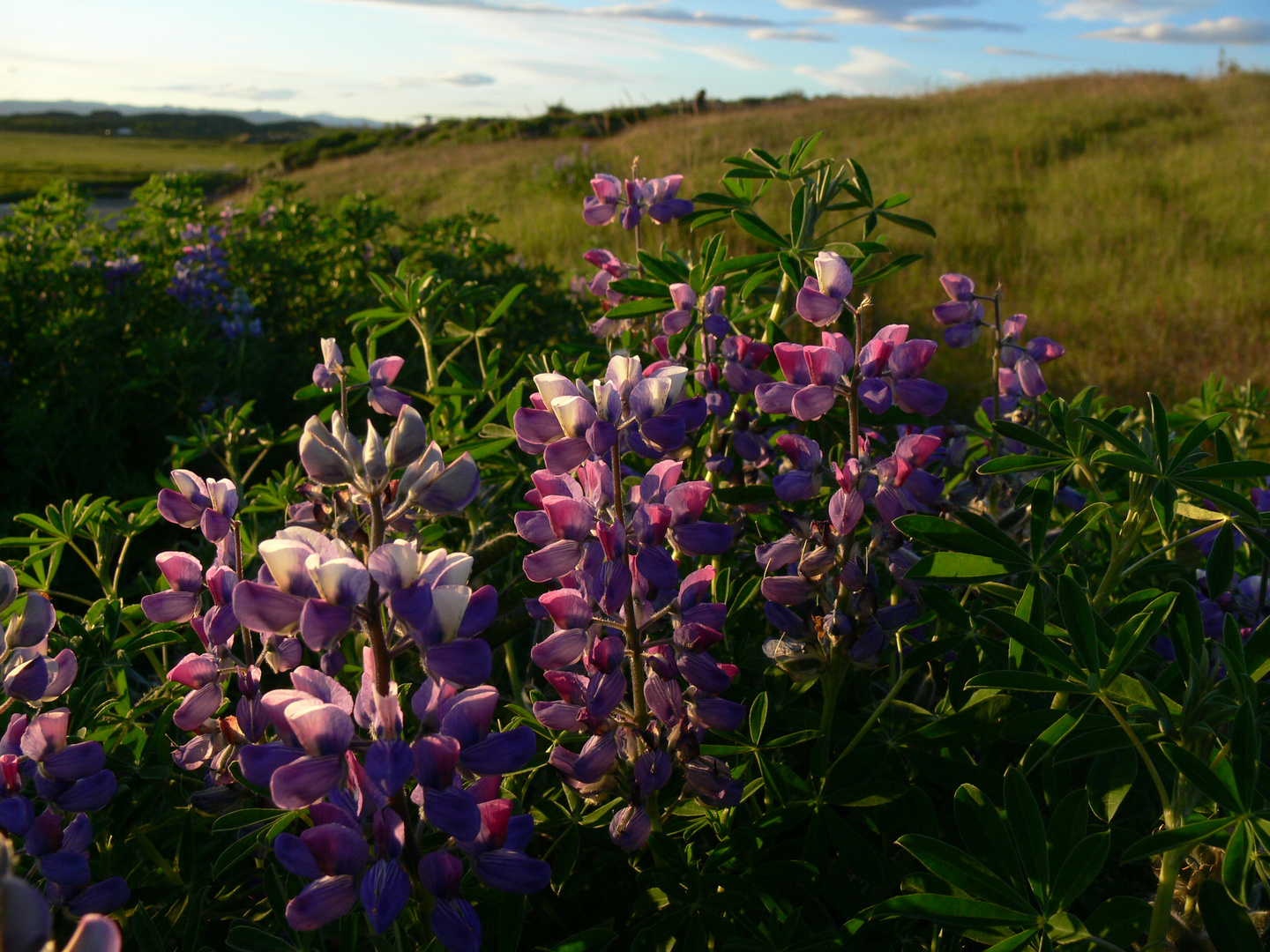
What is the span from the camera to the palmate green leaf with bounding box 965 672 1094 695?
0.94 meters

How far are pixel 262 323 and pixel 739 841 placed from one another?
13.5ft

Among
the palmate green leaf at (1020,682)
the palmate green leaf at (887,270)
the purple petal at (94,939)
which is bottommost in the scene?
the palmate green leaf at (1020,682)

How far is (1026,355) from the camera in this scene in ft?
5.64

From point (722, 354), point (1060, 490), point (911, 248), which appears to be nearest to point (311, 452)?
point (722, 354)

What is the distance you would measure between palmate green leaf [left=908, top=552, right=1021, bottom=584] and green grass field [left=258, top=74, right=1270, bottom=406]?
3.58 metres

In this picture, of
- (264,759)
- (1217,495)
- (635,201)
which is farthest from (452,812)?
(635,201)

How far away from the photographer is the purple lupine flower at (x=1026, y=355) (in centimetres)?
167

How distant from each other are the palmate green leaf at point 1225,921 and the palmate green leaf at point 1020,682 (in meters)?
0.22

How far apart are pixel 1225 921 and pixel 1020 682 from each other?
0.30 metres

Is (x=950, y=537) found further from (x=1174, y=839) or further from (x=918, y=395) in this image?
(x=1174, y=839)

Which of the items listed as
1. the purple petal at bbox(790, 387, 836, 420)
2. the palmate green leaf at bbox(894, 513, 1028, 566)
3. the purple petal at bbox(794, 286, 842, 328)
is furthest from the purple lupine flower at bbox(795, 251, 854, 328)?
the palmate green leaf at bbox(894, 513, 1028, 566)

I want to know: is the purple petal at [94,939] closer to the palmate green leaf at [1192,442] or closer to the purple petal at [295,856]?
the purple petal at [295,856]

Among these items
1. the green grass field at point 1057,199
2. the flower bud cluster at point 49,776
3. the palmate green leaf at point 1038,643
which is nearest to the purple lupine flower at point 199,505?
the flower bud cluster at point 49,776

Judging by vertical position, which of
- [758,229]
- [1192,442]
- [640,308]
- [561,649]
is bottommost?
[561,649]
